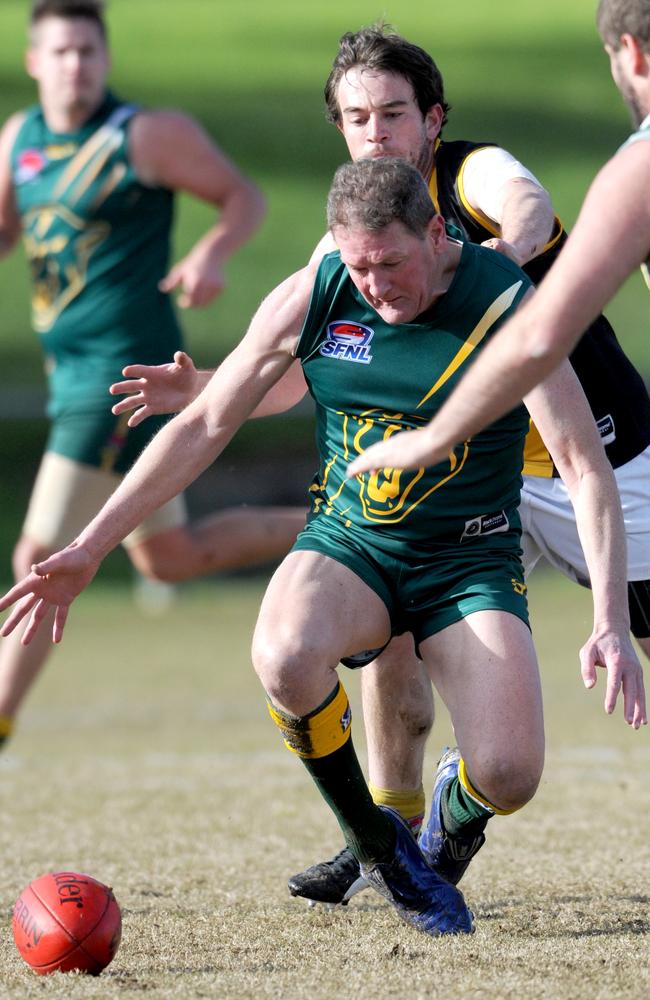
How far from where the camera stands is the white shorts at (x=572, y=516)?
16.6 ft

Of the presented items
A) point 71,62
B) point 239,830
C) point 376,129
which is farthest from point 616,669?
point 71,62

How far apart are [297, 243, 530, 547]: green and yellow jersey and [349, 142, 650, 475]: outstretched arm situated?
1.08 m

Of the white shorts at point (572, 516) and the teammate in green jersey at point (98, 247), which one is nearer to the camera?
the white shorts at point (572, 516)

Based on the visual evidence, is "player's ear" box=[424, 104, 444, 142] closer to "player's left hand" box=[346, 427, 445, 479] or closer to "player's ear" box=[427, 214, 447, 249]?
"player's ear" box=[427, 214, 447, 249]

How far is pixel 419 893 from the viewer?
171 inches

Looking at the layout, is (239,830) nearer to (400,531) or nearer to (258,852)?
(258,852)

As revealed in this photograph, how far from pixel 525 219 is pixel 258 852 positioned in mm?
2482

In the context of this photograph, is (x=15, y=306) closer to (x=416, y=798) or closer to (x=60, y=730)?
(x=60, y=730)

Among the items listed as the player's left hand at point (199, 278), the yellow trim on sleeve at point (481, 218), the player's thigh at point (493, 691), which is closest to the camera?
the player's thigh at point (493, 691)

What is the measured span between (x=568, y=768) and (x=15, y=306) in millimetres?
17793

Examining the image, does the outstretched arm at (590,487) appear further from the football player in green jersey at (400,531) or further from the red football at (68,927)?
the red football at (68,927)

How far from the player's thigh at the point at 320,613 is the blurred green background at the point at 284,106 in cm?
1229

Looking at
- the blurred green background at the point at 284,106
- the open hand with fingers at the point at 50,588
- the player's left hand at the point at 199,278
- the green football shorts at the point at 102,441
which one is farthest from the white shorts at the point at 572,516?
the blurred green background at the point at 284,106

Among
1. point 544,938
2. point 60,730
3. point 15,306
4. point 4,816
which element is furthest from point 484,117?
point 544,938
